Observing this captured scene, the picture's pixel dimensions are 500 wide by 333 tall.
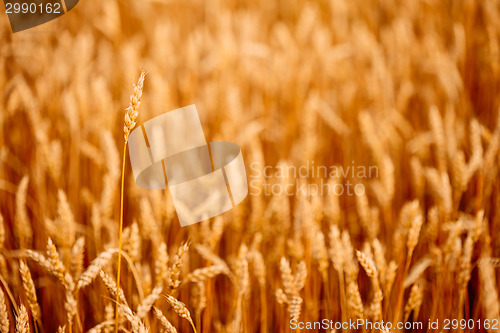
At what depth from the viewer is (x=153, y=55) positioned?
1.44 meters

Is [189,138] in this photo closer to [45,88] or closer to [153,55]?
[45,88]

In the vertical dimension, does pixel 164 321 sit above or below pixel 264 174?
below

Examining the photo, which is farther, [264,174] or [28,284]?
[264,174]

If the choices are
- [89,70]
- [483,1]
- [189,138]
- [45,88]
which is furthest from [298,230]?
[483,1]

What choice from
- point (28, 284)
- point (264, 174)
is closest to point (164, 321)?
point (28, 284)

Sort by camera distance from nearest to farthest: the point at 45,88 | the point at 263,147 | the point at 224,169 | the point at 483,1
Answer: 1. the point at 224,169
2. the point at 45,88
3. the point at 263,147
4. the point at 483,1

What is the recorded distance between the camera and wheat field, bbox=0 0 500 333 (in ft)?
1.99

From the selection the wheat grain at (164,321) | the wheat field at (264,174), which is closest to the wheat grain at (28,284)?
the wheat field at (264,174)

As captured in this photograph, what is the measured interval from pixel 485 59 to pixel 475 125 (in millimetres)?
640

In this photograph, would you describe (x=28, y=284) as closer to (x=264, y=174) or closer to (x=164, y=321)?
(x=164, y=321)

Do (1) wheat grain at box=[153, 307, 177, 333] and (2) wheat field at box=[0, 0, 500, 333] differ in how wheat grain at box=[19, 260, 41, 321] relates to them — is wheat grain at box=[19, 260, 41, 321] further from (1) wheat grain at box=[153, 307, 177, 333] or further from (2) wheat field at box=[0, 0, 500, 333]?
(1) wheat grain at box=[153, 307, 177, 333]

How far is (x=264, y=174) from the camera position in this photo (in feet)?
3.08

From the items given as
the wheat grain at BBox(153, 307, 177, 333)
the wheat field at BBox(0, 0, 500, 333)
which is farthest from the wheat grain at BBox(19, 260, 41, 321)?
the wheat grain at BBox(153, 307, 177, 333)

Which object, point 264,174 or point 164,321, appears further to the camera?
point 264,174
